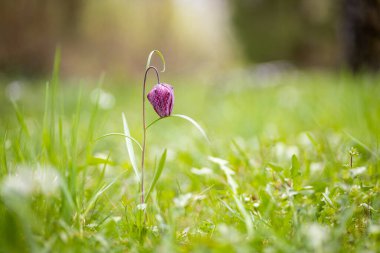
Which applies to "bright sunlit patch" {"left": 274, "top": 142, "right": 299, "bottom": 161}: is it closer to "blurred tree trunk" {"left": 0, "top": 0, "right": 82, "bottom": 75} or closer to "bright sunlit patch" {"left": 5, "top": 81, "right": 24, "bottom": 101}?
"bright sunlit patch" {"left": 5, "top": 81, "right": 24, "bottom": 101}

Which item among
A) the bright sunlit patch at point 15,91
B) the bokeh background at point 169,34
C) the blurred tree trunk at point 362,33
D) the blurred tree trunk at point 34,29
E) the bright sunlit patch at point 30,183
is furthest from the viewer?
the bokeh background at point 169,34

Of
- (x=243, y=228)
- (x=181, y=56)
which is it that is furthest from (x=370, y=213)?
(x=181, y=56)

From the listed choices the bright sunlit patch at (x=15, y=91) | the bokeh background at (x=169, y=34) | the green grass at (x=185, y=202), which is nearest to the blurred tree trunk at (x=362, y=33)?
the bokeh background at (x=169, y=34)

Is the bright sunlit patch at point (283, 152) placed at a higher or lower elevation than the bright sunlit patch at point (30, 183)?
lower

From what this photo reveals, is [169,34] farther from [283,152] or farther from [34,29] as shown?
[283,152]

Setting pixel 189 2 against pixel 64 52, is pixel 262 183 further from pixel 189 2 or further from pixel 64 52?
pixel 189 2

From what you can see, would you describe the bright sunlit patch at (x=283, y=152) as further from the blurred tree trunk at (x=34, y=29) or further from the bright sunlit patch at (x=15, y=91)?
the blurred tree trunk at (x=34, y=29)

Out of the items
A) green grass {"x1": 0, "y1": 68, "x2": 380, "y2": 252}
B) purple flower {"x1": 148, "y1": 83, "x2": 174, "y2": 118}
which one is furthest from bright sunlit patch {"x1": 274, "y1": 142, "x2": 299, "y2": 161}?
purple flower {"x1": 148, "y1": 83, "x2": 174, "y2": 118}
